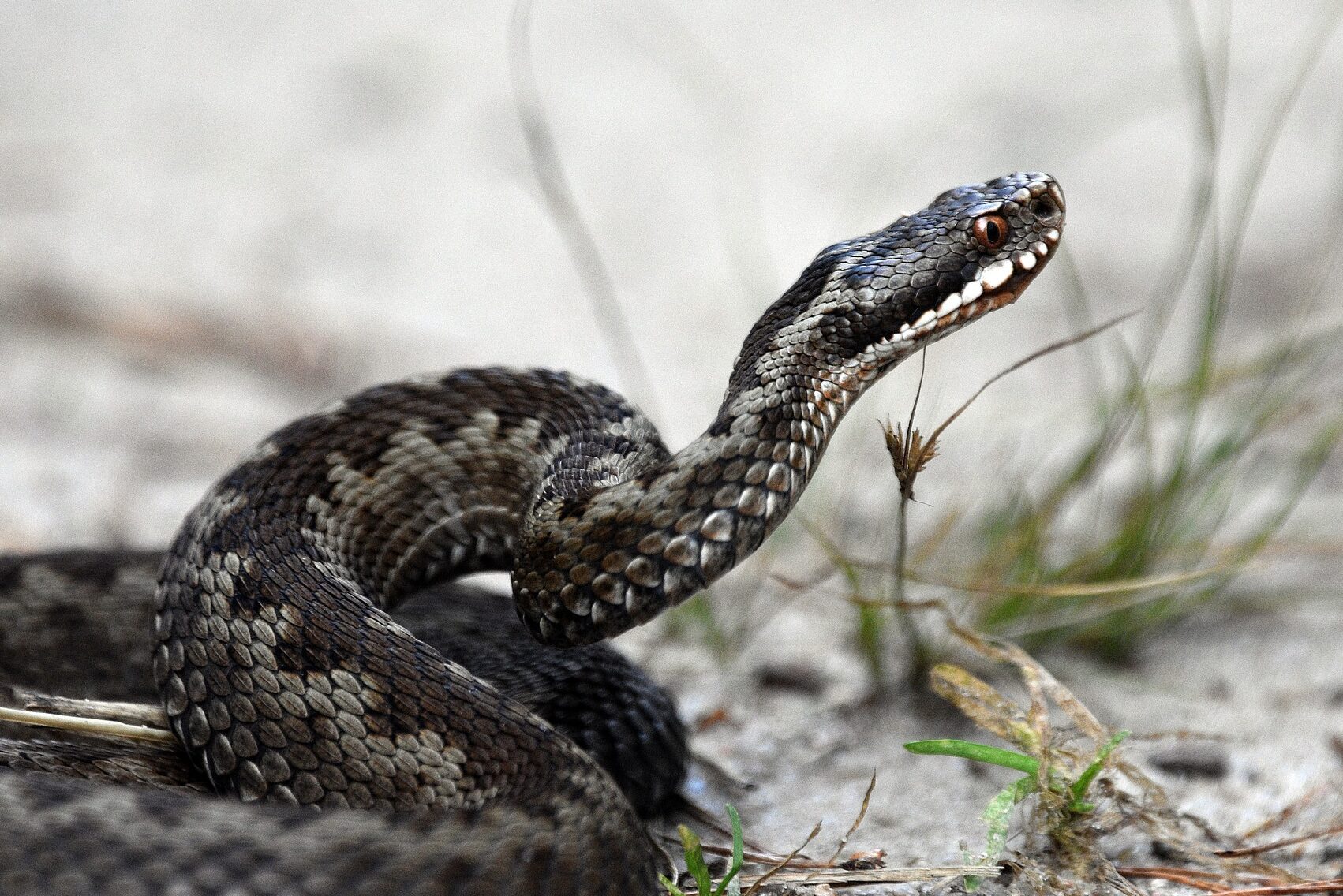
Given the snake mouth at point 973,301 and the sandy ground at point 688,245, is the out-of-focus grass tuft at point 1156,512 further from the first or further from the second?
the snake mouth at point 973,301

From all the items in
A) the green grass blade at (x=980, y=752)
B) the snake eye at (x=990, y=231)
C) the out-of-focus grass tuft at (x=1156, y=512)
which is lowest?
the green grass blade at (x=980, y=752)

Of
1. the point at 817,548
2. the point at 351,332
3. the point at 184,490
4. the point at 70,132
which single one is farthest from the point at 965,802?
the point at 70,132

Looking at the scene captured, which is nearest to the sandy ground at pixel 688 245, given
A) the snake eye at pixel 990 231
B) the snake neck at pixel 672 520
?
the snake neck at pixel 672 520

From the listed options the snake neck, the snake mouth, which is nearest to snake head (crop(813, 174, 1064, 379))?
the snake mouth

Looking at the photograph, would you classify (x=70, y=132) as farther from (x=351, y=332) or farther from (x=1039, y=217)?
(x=1039, y=217)

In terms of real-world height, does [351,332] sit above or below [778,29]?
below

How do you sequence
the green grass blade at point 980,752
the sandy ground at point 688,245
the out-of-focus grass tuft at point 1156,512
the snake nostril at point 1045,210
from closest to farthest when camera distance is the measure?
the green grass blade at point 980,752 → the snake nostril at point 1045,210 → the out-of-focus grass tuft at point 1156,512 → the sandy ground at point 688,245

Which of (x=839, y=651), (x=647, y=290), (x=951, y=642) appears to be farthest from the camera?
(x=647, y=290)

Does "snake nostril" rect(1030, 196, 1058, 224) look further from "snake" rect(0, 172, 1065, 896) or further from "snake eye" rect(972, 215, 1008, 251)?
"snake eye" rect(972, 215, 1008, 251)
